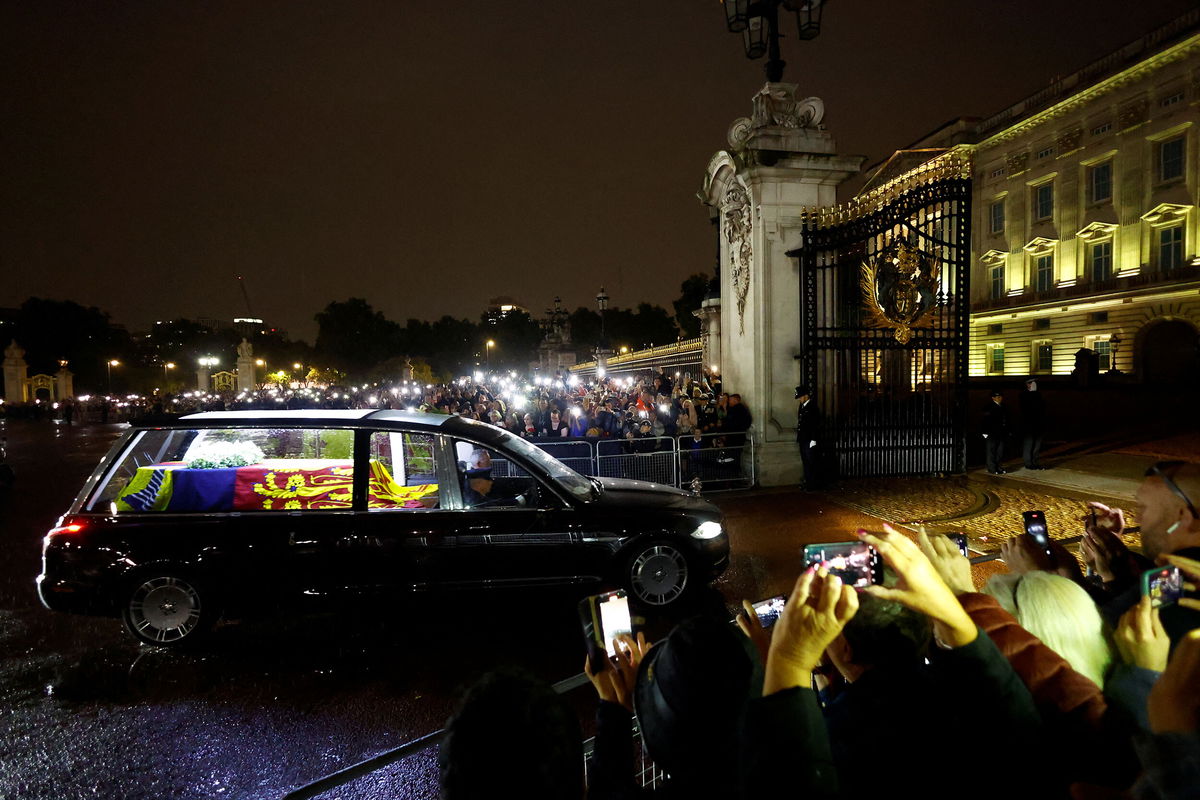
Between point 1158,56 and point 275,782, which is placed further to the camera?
point 1158,56

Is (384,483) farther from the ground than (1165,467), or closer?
closer

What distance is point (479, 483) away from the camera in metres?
5.43

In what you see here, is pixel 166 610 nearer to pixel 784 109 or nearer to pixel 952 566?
pixel 952 566

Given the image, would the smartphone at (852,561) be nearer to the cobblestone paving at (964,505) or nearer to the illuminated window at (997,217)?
the cobblestone paving at (964,505)

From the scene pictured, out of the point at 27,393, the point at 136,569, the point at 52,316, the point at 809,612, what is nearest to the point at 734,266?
the point at 136,569

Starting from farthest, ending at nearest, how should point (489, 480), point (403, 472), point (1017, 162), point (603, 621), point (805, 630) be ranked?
1. point (1017, 162)
2. point (489, 480)
3. point (403, 472)
4. point (603, 621)
5. point (805, 630)

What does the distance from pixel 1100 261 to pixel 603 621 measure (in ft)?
149

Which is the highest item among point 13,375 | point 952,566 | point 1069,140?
point 1069,140

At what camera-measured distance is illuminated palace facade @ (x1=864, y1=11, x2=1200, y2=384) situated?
3044 centimetres

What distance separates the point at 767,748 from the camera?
1336mm

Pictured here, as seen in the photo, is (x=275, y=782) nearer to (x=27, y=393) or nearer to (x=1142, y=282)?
(x=1142, y=282)

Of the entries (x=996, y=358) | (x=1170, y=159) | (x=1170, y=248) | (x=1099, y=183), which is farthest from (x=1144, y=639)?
(x=996, y=358)

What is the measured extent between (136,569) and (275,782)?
2.46m

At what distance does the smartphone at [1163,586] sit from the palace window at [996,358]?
→ 159ft
